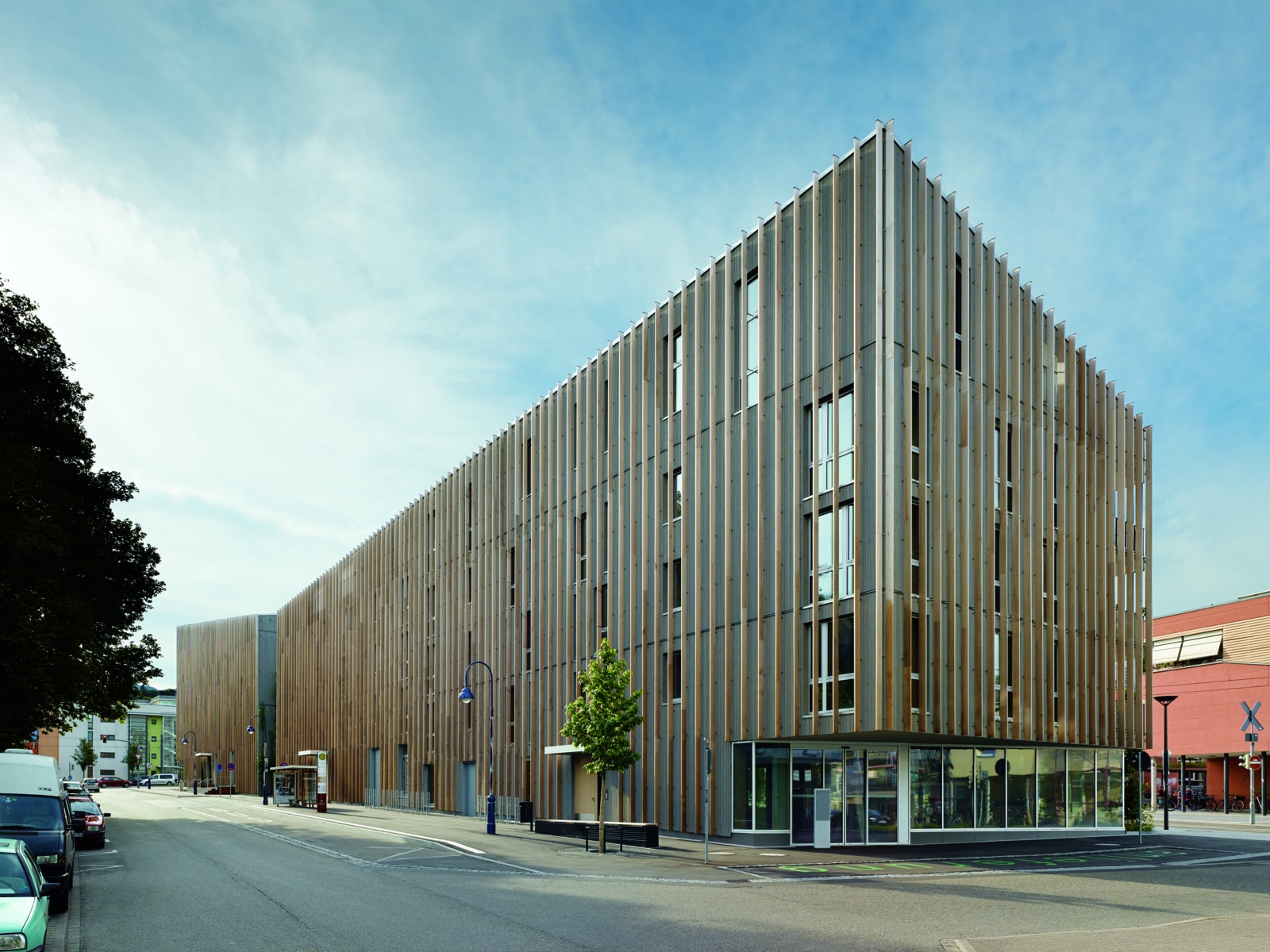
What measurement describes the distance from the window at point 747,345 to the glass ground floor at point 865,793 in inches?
415

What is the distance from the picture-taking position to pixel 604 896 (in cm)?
2114

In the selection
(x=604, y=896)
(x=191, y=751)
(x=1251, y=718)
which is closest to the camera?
(x=604, y=896)

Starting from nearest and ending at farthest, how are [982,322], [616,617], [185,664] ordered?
1. [982,322]
2. [616,617]
3. [185,664]

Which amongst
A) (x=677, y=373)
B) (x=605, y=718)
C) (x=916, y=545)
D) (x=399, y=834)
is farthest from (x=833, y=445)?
(x=399, y=834)

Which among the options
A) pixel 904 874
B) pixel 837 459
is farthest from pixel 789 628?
pixel 904 874

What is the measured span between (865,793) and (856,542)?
808 cm

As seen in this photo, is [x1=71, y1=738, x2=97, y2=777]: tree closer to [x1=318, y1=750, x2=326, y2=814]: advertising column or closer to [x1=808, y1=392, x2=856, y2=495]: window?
[x1=318, y1=750, x2=326, y2=814]: advertising column

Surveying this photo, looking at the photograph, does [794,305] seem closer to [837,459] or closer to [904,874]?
[837,459]

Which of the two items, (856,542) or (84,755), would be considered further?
(84,755)

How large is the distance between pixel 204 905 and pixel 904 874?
1475cm

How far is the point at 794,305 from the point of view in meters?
33.8

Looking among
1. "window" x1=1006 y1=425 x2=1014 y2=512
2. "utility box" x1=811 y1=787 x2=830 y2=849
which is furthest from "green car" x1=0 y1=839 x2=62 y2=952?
"window" x1=1006 y1=425 x2=1014 y2=512

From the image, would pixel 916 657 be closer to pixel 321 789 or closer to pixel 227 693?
pixel 321 789

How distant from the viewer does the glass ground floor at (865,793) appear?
110 feet
